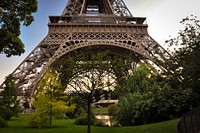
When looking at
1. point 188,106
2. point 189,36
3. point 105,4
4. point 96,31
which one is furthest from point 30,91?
point 105,4

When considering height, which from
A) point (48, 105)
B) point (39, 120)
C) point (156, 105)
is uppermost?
point (48, 105)

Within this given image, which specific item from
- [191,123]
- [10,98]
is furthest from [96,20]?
[191,123]

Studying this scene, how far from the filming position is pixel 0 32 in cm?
1075

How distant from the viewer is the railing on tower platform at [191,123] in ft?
29.9

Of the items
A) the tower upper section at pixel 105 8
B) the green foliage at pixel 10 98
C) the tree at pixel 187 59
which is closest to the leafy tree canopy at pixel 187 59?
the tree at pixel 187 59

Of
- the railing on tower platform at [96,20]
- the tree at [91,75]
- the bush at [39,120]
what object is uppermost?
the railing on tower platform at [96,20]

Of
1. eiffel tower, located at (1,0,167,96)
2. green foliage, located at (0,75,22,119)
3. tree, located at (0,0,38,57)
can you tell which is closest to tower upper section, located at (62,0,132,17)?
eiffel tower, located at (1,0,167,96)

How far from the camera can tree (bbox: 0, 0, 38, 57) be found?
433 inches

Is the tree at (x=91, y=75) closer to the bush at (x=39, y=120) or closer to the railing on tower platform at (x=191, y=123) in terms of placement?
the bush at (x=39, y=120)

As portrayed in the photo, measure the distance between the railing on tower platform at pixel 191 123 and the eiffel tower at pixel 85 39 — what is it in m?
20.9

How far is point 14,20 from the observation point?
38.1ft

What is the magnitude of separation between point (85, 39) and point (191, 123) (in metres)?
28.2

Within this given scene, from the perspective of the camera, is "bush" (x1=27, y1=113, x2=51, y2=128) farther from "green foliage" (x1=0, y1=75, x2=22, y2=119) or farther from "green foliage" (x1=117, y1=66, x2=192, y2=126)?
"green foliage" (x1=0, y1=75, x2=22, y2=119)

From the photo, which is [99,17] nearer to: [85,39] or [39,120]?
[85,39]
